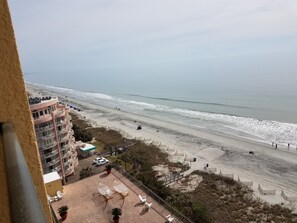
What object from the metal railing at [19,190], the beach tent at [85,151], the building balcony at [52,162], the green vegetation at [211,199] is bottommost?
the green vegetation at [211,199]

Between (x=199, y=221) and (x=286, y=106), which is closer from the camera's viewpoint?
(x=199, y=221)

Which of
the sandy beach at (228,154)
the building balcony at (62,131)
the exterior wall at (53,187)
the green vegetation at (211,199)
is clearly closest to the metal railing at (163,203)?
the green vegetation at (211,199)

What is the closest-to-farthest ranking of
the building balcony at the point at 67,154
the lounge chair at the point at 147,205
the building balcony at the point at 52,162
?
the lounge chair at the point at 147,205 < the building balcony at the point at 52,162 < the building balcony at the point at 67,154

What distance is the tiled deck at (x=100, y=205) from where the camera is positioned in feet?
60.4

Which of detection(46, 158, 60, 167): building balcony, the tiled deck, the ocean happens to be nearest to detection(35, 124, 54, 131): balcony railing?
detection(46, 158, 60, 167): building balcony

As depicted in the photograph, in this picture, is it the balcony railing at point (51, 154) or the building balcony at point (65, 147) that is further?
the building balcony at point (65, 147)

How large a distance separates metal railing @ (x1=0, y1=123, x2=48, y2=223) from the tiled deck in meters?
18.3

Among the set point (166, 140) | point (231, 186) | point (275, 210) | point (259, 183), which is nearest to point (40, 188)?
point (275, 210)

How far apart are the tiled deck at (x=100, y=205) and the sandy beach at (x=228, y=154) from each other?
16.1 m

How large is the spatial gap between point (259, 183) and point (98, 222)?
23012 mm

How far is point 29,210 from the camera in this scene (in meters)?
0.89

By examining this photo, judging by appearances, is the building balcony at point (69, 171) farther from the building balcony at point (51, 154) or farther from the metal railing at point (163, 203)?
the metal railing at point (163, 203)

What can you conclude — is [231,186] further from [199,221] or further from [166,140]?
[166,140]

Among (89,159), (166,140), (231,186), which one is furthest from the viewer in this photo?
(166,140)
